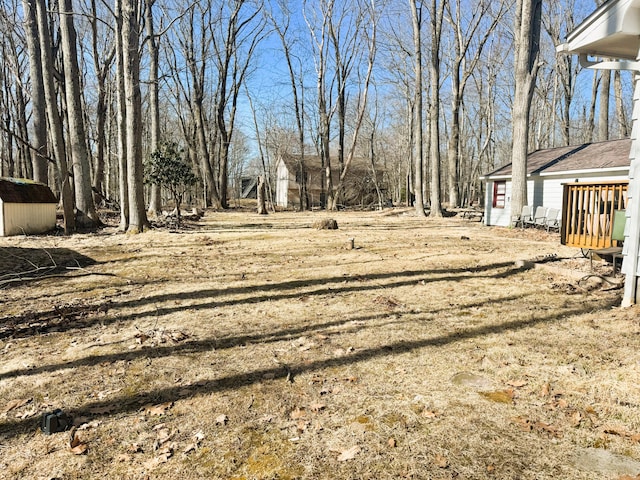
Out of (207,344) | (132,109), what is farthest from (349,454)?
(132,109)

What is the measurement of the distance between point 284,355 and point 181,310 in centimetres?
203

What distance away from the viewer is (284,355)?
3.86 metres

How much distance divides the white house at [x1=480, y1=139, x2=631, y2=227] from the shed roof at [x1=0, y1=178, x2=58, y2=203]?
16.0m

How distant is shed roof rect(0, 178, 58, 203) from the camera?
11.0 metres

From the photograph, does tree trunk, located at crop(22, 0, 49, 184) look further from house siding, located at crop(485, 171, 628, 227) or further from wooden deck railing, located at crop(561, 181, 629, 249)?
house siding, located at crop(485, 171, 628, 227)

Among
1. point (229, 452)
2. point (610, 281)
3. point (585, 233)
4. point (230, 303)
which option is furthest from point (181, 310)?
point (585, 233)

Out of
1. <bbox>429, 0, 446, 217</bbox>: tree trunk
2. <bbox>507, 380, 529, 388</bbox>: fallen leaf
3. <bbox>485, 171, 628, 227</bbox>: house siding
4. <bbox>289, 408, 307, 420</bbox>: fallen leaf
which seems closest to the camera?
<bbox>289, 408, 307, 420</bbox>: fallen leaf

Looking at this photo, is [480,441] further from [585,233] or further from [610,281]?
[585,233]

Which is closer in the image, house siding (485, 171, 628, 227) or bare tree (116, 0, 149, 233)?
bare tree (116, 0, 149, 233)

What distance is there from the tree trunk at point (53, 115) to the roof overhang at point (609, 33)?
40.6ft

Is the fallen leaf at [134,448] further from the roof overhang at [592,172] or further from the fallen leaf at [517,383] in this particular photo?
the roof overhang at [592,172]

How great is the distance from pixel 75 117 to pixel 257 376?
1238 centimetres

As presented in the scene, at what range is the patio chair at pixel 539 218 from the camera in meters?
15.2

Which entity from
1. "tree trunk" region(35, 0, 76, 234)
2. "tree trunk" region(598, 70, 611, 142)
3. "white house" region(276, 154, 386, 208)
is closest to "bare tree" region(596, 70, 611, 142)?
"tree trunk" region(598, 70, 611, 142)
